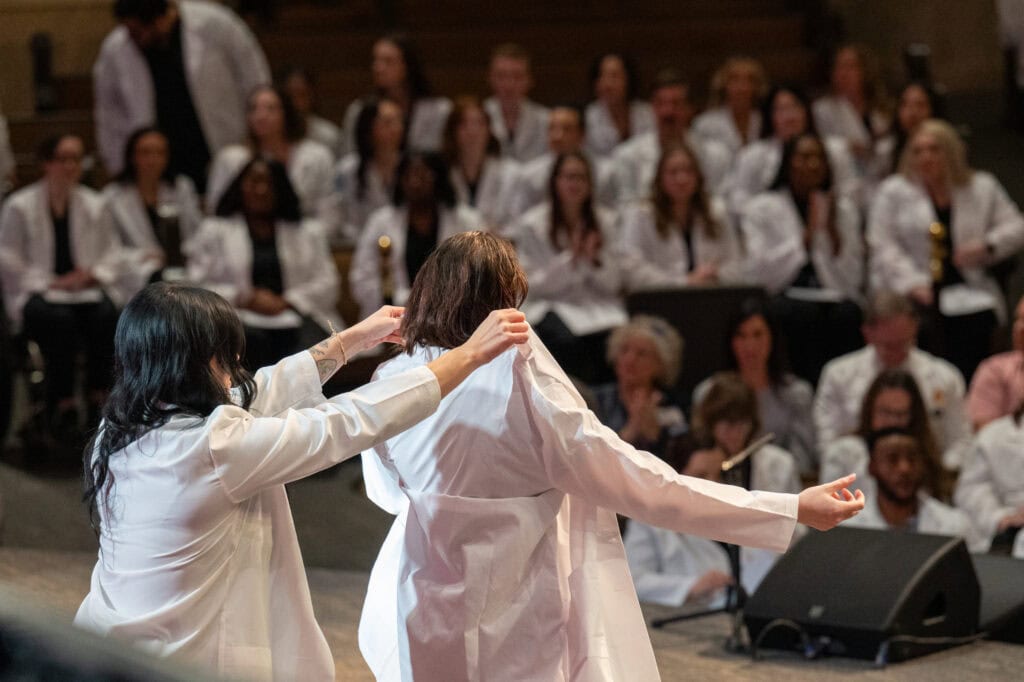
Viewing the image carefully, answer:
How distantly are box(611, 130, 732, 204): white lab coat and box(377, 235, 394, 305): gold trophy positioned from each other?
1452 millimetres

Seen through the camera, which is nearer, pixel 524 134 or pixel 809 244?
pixel 809 244

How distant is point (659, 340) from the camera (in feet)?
20.0

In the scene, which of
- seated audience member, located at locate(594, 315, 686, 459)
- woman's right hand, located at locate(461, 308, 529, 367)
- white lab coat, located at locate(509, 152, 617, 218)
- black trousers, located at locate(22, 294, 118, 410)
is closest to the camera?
woman's right hand, located at locate(461, 308, 529, 367)

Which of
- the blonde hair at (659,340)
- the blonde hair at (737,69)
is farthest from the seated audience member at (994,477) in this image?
the blonde hair at (737,69)

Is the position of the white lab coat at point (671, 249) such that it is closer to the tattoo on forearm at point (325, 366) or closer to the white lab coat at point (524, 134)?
the white lab coat at point (524, 134)

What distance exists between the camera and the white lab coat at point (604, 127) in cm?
824

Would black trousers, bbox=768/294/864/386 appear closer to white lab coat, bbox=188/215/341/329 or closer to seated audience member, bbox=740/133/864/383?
seated audience member, bbox=740/133/864/383

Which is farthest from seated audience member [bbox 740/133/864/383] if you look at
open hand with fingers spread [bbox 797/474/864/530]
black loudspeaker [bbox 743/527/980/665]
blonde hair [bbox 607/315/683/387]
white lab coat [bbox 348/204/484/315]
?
open hand with fingers spread [bbox 797/474/864/530]

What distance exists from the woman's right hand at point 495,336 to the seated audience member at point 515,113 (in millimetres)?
5381

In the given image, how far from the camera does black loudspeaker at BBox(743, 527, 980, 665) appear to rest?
4445 millimetres

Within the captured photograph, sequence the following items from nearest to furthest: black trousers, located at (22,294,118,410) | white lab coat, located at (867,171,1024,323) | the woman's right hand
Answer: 1. the woman's right hand
2. black trousers, located at (22,294,118,410)
3. white lab coat, located at (867,171,1024,323)

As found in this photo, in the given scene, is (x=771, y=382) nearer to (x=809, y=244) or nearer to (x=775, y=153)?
(x=809, y=244)

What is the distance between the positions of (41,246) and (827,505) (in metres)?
4.81

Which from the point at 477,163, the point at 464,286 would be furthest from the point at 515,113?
the point at 464,286
